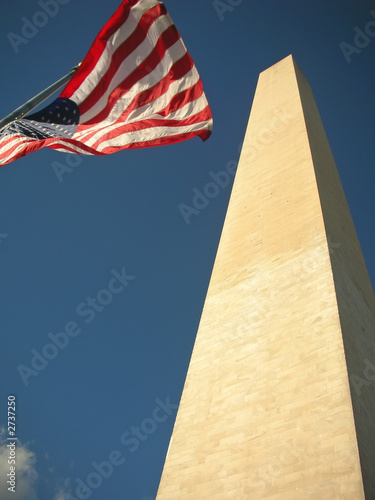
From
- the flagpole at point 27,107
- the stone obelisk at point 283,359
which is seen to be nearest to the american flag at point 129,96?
the flagpole at point 27,107

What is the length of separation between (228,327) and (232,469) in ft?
10.4

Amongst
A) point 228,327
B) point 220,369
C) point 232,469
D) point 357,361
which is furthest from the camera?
point 228,327

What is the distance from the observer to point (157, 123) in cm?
902

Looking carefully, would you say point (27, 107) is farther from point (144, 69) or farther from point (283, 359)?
point (283, 359)

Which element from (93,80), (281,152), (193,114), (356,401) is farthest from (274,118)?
(356,401)

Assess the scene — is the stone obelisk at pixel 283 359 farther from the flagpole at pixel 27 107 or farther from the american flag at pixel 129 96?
the flagpole at pixel 27 107

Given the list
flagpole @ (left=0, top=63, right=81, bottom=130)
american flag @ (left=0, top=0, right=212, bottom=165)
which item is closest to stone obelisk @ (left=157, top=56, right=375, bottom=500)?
american flag @ (left=0, top=0, right=212, bottom=165)

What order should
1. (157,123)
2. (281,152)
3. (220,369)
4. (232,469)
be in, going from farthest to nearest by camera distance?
(281,152)
(220,369)
(157,123)
(232,469)

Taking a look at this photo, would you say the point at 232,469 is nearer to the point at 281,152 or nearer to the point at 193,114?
the point at 193,114

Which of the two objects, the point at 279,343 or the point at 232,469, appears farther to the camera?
the point at 279,343

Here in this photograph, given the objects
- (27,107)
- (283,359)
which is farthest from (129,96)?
(283,359)

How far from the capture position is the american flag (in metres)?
8.09

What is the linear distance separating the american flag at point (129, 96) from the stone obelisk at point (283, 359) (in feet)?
11.4

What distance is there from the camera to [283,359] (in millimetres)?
8938
